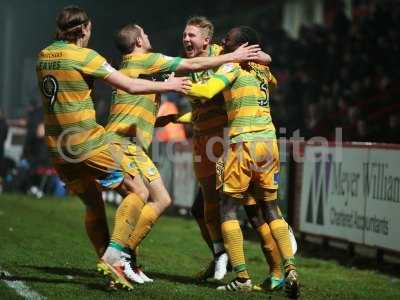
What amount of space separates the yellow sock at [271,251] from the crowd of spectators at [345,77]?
7085mm

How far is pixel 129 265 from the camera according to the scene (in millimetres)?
8789

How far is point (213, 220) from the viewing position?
9.54 m

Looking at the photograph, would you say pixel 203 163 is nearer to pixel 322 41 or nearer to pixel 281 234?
pixel 281 234

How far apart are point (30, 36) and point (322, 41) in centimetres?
1609

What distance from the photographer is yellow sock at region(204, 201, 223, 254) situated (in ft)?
31.0

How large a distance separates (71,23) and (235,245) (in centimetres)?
233

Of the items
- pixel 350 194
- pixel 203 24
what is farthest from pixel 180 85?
pixel 350 194

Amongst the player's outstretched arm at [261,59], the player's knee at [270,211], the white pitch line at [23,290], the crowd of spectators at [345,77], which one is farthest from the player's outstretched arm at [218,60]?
the crowd of spectators at [345,77]

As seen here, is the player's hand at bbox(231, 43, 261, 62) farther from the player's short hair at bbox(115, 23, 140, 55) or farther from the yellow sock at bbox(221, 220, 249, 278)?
the yellow sock at bbox(221, 220, 249, 278)

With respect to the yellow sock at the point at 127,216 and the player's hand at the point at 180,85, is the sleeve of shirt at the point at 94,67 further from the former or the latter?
the yellow sock at the point at 127,216

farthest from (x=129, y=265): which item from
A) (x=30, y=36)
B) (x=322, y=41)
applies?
Result: (x=30, y=36)

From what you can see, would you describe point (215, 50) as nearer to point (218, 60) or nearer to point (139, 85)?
point (218, 60)

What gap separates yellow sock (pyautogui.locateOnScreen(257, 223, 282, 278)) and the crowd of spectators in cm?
709

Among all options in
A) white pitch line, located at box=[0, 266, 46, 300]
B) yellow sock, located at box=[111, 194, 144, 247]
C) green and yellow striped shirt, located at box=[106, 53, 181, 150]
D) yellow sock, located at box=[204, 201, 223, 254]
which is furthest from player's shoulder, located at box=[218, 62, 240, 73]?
white pitch line, located at box=[0, 266, 46, 300]
